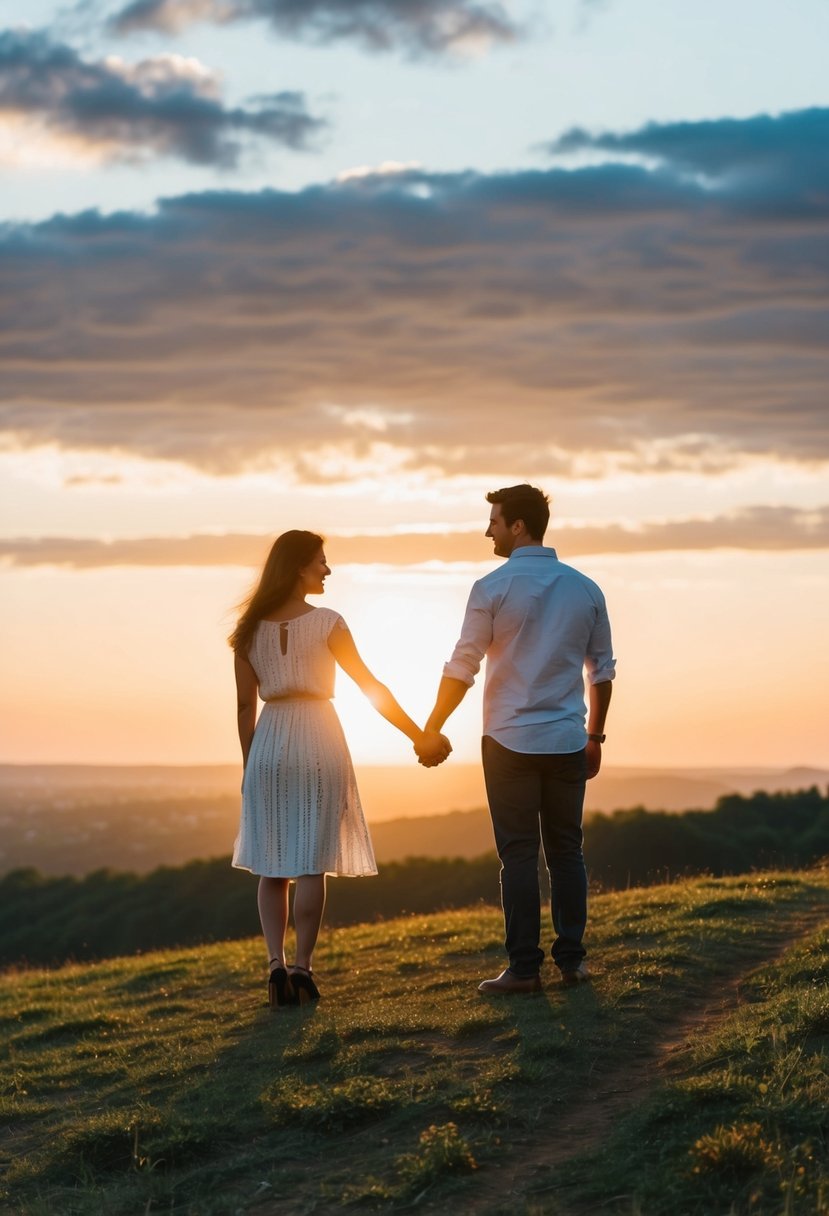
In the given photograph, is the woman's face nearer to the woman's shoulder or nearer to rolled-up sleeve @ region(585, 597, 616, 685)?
the woman's shoulder

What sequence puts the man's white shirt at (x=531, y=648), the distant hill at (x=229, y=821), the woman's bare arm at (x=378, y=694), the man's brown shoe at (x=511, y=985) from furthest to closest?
the distant hill at (x=229, y=821) < the woman's bare arm at (x=378, y=694) < the man's brown shoe at (x=511, y=985) < the man's white shirt at (x=531, y=648)

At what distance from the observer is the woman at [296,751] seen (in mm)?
9016

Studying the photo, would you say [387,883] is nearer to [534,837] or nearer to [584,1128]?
[534,837]

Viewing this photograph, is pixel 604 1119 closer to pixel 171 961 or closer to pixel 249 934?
pixel 171 961

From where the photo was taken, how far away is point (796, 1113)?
19.0ft

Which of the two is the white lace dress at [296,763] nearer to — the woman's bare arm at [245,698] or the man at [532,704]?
the woman's bare arm at [245,698]

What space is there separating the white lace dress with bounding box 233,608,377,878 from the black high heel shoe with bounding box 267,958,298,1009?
607 millimetres

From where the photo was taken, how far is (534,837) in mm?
8414

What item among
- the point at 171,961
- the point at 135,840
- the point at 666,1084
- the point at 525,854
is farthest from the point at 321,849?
the point at 135,840

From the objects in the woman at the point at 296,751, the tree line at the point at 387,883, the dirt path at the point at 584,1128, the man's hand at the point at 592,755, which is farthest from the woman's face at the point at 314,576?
the tree line at the point at 387,883

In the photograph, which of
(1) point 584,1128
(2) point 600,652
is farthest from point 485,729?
(1) point 584,1128

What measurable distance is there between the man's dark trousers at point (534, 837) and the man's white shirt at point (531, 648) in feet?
0.41

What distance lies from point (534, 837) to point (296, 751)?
1584 mm

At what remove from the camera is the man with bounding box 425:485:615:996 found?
831cm
